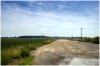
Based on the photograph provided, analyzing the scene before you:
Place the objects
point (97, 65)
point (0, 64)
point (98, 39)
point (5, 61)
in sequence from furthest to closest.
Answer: point (98, 39) < point (5, 61) < point (0, 64) < point (97, 65)

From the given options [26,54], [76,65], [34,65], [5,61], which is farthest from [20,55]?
[76,65]

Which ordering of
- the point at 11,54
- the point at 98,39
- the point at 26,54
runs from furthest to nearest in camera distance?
1. the point at 98,39
2. the point at 26,54
3. the point at 11,54

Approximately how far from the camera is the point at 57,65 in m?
11.8

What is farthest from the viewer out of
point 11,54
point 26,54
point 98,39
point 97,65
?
point 98,39

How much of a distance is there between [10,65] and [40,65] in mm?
1929

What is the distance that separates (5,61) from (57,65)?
12.2 feet

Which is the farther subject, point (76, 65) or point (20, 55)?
point (20, 55)

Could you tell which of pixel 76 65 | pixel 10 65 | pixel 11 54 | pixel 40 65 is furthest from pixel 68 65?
pixel 11 54

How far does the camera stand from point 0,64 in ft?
40.5

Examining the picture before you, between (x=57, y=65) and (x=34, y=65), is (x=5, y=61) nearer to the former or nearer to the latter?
(x=34, y=65)

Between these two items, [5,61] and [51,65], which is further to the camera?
[5,61]

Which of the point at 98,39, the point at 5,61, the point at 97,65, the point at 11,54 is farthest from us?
the point at 98,39

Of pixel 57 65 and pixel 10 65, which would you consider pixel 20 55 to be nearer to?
pixel 10 65

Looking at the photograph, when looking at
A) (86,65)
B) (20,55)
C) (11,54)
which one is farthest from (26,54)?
(86,65)
